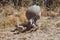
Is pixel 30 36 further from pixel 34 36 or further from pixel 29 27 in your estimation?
pixel 29 27

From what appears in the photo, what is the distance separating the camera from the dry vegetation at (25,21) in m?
7.04

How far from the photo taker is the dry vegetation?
704cm

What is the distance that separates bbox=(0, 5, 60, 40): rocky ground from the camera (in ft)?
23.1

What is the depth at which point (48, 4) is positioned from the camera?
10.3m

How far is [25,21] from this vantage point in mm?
8500

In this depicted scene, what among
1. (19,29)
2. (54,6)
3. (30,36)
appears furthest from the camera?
(54,6)

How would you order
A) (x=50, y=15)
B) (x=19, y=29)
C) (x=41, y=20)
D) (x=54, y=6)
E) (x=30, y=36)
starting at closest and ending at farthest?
(x=30, y=36) → (x=19, y=29) → (x=41, y=20) → (x=50, y=15) → (x=54, y=6)

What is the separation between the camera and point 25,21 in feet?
27.9

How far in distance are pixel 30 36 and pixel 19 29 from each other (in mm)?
726

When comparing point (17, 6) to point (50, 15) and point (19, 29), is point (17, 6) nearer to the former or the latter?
point (50, 15)

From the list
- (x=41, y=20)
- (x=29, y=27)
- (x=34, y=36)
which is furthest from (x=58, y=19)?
(x=34, y=36)

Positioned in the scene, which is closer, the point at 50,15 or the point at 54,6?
the point at 50,15

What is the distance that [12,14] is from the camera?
9320mm

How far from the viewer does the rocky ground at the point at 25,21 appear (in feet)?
23.1
